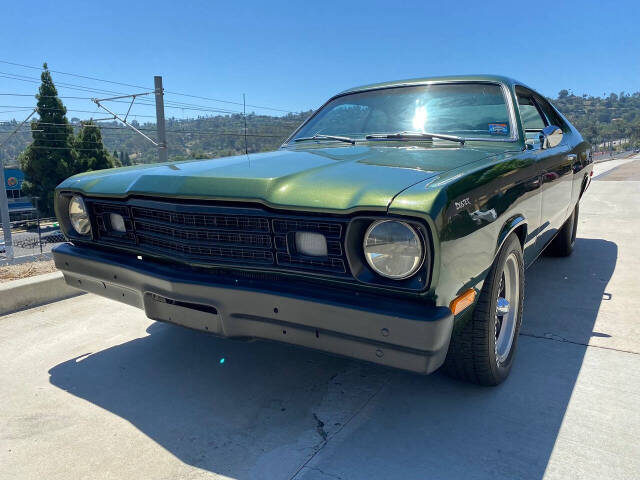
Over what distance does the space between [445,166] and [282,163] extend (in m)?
0.78

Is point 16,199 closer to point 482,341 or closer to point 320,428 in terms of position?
point 320,428

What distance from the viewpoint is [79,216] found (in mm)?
2764

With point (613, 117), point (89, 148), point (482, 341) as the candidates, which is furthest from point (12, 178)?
point (613, 117)

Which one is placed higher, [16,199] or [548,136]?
[548,136]

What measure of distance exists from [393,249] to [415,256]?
0.08 m

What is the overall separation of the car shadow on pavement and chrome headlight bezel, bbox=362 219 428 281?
0.74 m

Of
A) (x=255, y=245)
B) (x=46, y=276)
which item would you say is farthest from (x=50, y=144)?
(x=255, y=245)

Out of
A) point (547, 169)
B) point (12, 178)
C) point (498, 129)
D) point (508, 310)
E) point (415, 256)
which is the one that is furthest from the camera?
point (12, 178)

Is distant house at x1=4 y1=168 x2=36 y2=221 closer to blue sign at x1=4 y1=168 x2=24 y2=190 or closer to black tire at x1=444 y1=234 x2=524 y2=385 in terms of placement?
blue sign at x1=4 y1=168 x2=24 y2=190

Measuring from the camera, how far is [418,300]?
174 centimetres

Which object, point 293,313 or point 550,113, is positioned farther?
point 550,113

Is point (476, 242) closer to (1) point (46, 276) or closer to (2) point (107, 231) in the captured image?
(2) point (107, 231)

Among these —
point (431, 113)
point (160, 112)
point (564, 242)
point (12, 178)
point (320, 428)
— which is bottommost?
point (12, 178)

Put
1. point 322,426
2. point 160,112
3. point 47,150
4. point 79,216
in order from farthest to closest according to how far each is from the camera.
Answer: point 47,150, point 160,112, point 79,216, point 322,426
